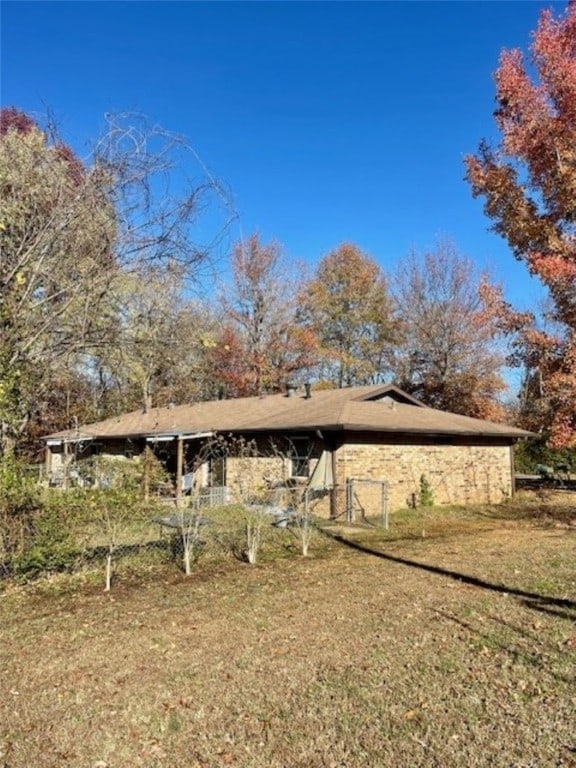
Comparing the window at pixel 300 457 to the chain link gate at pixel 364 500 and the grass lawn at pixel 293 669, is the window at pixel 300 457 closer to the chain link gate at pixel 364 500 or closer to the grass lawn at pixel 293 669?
the chain link gate at pixel 364 500

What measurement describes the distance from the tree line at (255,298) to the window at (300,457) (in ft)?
10.8

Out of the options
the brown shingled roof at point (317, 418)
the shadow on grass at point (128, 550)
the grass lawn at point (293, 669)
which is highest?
the brown shingled roof at point (317, 418)

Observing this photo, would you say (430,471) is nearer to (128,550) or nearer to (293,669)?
(128,550)

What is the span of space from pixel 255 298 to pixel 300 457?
16.3m

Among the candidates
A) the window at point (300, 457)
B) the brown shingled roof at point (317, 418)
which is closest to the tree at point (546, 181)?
the brown shingled roof at point (317, 418)

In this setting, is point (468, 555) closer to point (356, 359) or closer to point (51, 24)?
point (51, 24)

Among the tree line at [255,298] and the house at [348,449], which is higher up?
the tree line at [255,298]

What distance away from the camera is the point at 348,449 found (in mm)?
14914

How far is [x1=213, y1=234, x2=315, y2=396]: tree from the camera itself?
3042 centimetres

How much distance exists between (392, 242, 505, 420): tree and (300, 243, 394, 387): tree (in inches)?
48.1

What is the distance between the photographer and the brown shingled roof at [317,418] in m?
15.5

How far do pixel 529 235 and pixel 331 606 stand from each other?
36.8ft

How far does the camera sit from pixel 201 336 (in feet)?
26.2

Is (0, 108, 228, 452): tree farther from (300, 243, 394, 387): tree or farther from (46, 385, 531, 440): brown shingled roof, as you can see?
(300, 243, 394, 387): tree
